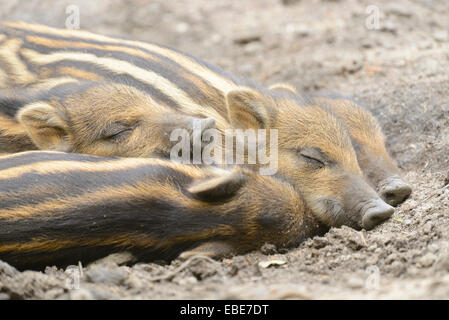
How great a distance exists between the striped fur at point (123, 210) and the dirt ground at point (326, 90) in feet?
0.35

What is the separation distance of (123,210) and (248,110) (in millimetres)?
1171

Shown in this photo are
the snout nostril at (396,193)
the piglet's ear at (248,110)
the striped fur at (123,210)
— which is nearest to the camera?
the striped fur at (123,210)

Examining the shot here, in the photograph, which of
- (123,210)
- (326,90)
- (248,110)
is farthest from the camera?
(326,90)

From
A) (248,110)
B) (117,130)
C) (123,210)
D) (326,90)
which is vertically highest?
(326,90)

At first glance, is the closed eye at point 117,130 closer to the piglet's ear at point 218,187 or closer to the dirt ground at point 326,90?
the piglet's ear at point 218,187

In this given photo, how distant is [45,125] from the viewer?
11.6 ft

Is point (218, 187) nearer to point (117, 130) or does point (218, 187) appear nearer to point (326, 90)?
point (117, 130)

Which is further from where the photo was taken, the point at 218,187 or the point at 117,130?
the point at 117,130

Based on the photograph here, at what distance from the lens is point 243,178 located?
2.96 meters

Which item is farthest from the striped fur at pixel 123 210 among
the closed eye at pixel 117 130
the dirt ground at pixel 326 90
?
the closed eye at pixel 117 130

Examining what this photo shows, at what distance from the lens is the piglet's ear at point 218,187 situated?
2830mm

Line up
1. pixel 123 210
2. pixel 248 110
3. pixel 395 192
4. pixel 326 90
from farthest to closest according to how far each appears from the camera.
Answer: pixel 326 90
pixel 248 110
pixel 395 192
pixel 123 210

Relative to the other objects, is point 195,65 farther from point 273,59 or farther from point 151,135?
point 273,59

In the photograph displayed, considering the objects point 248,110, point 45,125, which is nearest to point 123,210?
point 45,125
